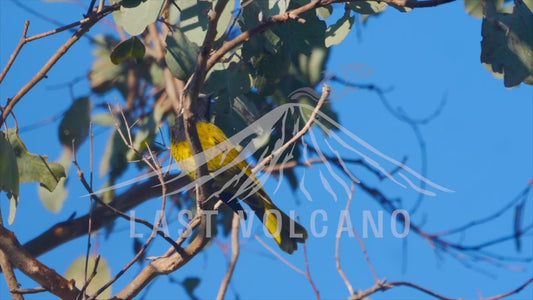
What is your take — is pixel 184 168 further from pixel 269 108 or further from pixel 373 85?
pixel 373 85

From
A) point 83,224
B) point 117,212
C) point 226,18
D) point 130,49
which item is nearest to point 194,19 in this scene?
point 226,18

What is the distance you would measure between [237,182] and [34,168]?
68 cm

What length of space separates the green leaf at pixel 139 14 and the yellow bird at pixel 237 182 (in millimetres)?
377

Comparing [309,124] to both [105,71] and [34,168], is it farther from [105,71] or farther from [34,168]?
[105,71]

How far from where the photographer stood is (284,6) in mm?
1895

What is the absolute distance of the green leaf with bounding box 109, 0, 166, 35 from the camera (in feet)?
6.17

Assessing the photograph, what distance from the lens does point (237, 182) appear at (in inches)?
87.1

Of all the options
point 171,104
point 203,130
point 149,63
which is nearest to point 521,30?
point 203,130

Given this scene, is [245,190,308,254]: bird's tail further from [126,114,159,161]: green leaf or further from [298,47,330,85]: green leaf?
[298,47,330,85]: green leaf

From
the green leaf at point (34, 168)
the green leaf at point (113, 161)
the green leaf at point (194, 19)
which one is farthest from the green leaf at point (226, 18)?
the green leaf at point (113, 161)

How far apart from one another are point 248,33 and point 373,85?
144 centimetres

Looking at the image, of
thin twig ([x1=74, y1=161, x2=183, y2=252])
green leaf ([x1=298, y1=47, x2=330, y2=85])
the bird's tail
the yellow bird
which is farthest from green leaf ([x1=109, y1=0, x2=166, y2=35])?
green leaf ([x1=298, y1=47, x2=330, y2=85])

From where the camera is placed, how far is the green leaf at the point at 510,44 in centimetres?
197

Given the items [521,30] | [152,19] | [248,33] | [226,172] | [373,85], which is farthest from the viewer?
[373,85]
